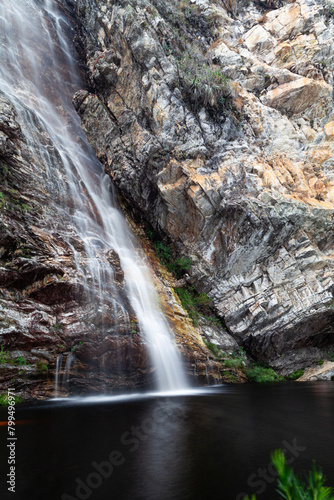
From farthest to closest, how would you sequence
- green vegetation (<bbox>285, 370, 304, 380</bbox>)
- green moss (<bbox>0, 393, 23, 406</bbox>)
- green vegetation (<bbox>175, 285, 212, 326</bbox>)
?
green vegetation (<bbox>285, 370, 304, 380</bbox>), green vegetation (<bbox>175, 285, 212, 326</bbox>), green moss (<bbox>0, 393, 23, 406</bbox>)

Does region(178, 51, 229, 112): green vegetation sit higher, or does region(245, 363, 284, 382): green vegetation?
region(178, 51, 229, 112): green vegetation

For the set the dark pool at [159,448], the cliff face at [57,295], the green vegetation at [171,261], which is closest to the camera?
the dark pool at [159,448]

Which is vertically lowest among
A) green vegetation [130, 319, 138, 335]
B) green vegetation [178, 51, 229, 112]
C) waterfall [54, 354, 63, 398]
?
waterfall [54, 354, 63, 398]

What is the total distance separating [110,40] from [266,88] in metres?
11.8

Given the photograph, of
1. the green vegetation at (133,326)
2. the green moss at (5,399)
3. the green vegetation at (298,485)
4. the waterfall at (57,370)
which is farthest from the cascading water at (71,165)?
the green vegetation at (298,485)

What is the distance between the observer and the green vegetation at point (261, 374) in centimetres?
1488

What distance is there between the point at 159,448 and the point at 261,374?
11783mm

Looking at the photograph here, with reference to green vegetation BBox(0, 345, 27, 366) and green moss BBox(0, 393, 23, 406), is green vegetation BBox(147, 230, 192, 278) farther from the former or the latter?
green moss BBox(0, 393, 23, 406)

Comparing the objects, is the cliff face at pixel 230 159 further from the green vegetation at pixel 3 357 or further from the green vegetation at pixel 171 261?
the green vegetation at pixel 3 357

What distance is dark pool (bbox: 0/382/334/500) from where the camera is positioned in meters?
3.60

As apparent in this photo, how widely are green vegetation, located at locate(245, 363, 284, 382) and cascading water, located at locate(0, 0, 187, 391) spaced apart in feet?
15.5

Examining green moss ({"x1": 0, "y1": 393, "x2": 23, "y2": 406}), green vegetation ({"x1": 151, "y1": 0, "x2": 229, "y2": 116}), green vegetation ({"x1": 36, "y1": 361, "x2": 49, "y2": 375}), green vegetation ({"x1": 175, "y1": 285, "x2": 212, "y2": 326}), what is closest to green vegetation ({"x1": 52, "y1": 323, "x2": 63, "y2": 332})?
green vegetation ({"x1": 36, "y1": 361, "x2": 49, "y2": 375})

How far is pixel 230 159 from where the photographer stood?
699 inches

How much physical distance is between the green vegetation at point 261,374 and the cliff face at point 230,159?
88 centimetres
